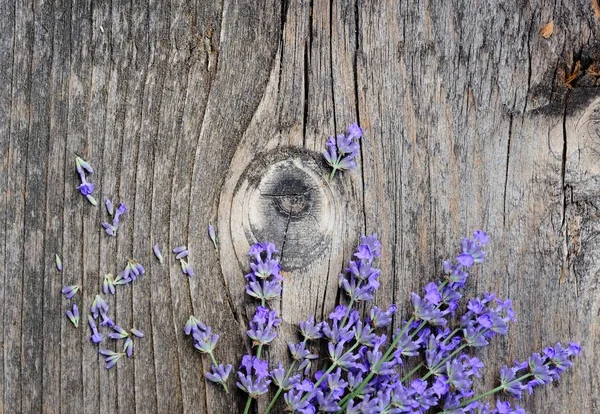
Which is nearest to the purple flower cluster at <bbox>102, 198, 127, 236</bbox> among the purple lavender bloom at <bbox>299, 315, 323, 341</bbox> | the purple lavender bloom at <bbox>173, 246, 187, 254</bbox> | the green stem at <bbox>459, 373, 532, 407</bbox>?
the purple lavender bloom at <bbox>173, 246, 187, 254</bbox>

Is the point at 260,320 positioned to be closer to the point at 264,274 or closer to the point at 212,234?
the point at 264,274

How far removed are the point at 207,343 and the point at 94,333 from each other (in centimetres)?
24

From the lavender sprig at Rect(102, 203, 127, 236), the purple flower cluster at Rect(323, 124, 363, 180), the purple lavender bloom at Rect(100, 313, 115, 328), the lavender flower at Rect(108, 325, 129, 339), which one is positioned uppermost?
the purple flower cluster at Rect(323, 124, 363, 180)

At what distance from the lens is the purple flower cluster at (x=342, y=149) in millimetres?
1822

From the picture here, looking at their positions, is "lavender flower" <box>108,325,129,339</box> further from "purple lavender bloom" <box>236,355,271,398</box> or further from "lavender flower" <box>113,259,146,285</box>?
"purple lavender bloom" <box>236,355,271,398</box>

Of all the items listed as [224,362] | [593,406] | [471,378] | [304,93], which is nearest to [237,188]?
[304,93]

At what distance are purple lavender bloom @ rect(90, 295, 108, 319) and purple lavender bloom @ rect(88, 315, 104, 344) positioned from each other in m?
0.01

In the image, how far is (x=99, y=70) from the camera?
70.2 inches

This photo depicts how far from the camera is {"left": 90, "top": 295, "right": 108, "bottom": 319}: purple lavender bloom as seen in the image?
1.79 metres

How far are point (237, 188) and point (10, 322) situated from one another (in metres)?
0.57

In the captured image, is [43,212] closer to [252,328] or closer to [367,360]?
[252,328]

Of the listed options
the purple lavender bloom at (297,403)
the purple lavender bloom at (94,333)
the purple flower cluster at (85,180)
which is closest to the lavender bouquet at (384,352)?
the purple lavender bloom at (297,403)

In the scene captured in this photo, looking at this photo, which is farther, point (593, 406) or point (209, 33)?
point (593, 406)

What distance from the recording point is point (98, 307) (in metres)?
1.79
